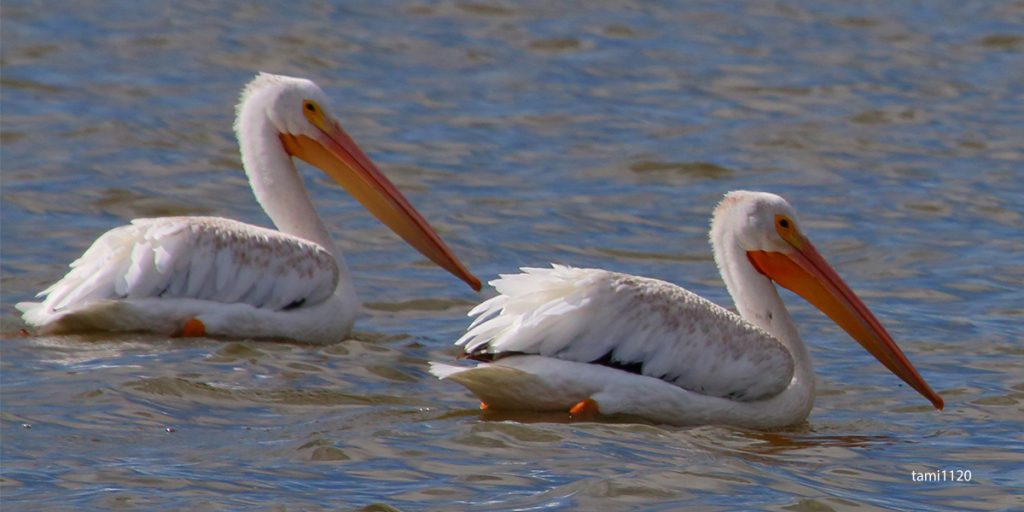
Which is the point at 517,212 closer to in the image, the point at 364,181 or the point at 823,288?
the point at 364,181

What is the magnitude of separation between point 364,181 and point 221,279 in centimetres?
96

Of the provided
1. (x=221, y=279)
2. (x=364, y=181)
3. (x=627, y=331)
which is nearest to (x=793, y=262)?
(x=627, y=331)

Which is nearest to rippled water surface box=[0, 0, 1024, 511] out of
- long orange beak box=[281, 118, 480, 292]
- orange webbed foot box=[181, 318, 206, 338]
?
orange webbed foot box=[181, 318, 206, 338]

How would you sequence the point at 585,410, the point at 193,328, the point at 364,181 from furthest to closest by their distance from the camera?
the point at 364,181, the point at 193,328, the point at 585,410

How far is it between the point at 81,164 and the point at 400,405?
16.6 ft

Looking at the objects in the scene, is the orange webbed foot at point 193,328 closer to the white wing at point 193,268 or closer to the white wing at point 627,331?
the white wing at point 193,268

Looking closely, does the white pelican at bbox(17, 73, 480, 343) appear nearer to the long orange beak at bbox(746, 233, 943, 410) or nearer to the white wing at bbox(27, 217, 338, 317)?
the white wing at bbox(27, 217, 338, 317)

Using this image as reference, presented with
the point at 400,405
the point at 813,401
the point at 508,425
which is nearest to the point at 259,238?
the point at 400,405

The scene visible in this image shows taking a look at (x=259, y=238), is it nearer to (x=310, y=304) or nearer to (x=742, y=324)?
(x=310, y=304)

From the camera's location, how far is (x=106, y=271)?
278 inches

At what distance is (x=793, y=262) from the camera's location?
6668mm

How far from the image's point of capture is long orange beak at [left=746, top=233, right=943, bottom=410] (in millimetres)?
6617

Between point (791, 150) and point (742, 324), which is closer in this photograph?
point (742, 324)

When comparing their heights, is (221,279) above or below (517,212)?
below
